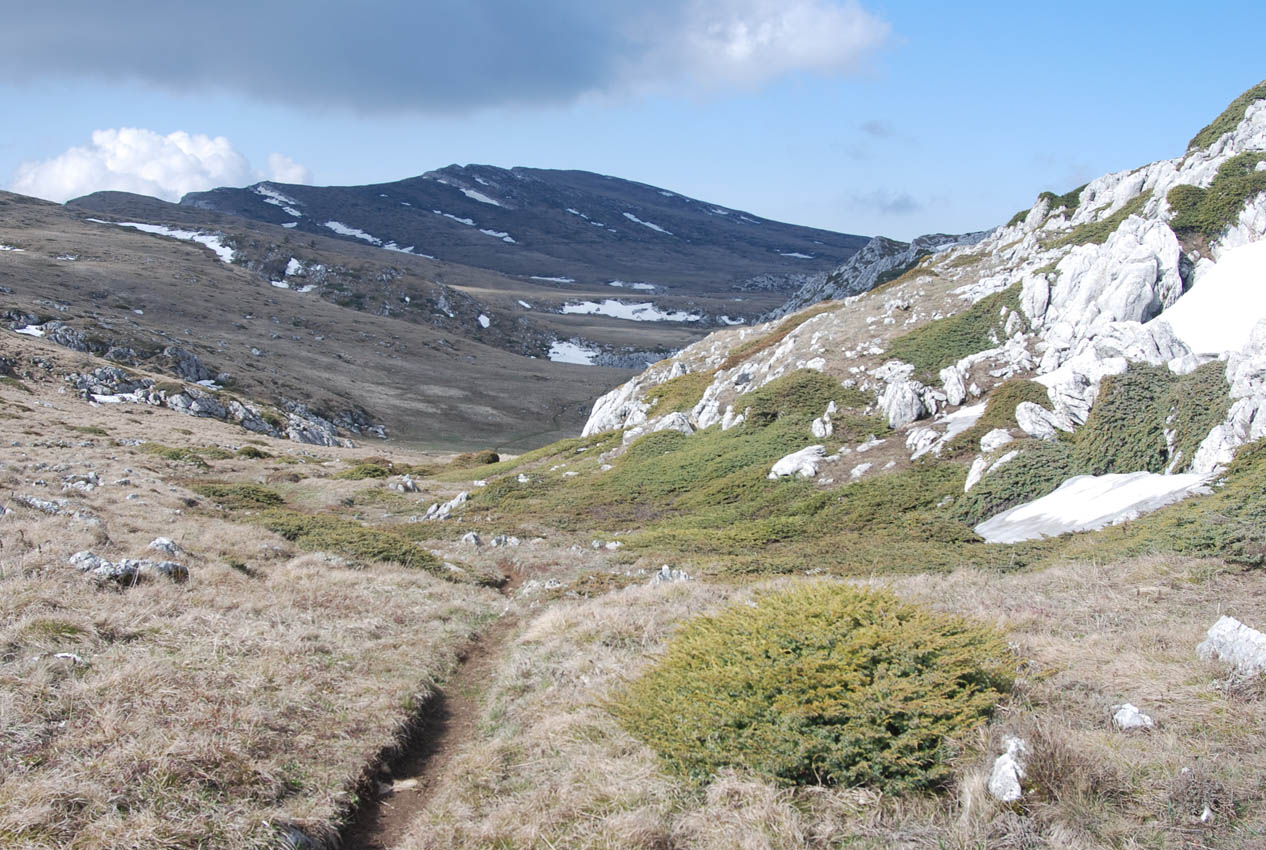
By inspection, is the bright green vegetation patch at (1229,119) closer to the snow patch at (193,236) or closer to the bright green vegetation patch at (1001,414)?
the bright green vegetation patch at (1001,414)

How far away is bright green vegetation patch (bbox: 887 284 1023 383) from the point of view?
3269 centimetres

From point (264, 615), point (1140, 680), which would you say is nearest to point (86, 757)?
point (264, 615)

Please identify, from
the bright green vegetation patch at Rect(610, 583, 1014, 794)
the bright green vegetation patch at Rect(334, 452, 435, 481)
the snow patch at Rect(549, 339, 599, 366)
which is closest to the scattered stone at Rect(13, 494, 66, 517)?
the bright green vegetation patch at Rect(610, 583, 1014, 794)

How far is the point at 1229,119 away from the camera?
132ft

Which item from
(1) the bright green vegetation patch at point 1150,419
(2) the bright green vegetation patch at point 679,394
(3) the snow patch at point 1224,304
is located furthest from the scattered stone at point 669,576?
(2) the bright green vegetation patch at point 679,394

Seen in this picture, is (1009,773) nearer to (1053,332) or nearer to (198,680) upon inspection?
(198,680)

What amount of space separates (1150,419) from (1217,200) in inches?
704

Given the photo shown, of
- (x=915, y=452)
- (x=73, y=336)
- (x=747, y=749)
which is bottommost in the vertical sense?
(x=747, y=749)

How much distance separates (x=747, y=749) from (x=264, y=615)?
8786 mm

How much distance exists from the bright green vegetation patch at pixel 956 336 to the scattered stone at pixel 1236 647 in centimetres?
2535

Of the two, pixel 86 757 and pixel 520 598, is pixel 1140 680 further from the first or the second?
pixel 520 598

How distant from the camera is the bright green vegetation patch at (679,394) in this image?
45.7 metres

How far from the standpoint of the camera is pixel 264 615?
11.6 m

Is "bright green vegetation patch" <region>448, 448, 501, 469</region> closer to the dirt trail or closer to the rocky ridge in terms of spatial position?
the rocky ridge
